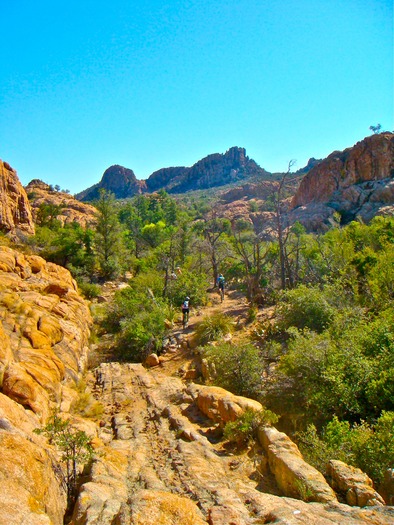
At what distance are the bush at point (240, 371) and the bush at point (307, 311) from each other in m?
3.22

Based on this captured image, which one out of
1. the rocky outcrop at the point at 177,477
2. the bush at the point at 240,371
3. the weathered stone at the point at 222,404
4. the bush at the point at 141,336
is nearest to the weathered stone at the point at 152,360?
the bush at the point at 141,336

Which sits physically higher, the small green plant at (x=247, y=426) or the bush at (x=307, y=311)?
the bush at (x=307, y=311)

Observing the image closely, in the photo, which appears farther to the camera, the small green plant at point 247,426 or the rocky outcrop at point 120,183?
the rocky outcrop at point 120,183

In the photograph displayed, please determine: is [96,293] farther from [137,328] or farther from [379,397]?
[379,397]

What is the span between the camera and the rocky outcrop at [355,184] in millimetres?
51031

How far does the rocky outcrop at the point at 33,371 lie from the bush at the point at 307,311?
7448mm

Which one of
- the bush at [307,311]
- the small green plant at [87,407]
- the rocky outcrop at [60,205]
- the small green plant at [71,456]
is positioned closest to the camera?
the small green plant at [71,456]

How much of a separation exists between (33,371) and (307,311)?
890 cm

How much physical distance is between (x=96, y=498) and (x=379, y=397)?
18.0ft

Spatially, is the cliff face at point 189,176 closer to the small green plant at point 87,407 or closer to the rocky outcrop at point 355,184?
the rocky outcrop at point 355,184

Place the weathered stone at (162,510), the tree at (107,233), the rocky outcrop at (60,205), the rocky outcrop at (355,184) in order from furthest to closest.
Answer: the rocky outcrop at (355,184)
the rocky outcrop at (60,205)
the tree at (107,233)
the weathered stone at (162,510)

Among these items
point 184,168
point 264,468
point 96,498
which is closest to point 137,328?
point 264,468

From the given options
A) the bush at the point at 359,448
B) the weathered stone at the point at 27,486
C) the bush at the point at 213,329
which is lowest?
the bush at the point at 359,448

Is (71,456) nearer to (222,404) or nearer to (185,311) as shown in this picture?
(222,404)
